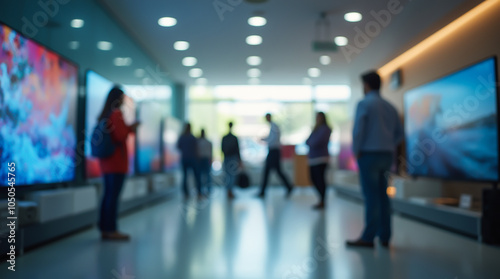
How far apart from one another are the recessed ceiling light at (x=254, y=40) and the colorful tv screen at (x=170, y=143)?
7.74ft

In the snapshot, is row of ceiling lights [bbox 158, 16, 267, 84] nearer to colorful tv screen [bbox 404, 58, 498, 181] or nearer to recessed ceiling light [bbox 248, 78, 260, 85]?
recessed ceiling light [bbox 248, 78, 260, 85]

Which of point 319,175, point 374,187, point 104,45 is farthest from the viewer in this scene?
point 319,175

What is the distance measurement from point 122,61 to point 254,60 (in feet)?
9.24

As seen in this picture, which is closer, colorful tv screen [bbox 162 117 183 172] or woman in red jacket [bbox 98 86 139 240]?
woman in red jacket [bbox 98 86 139 240]

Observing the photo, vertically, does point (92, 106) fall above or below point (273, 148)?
above

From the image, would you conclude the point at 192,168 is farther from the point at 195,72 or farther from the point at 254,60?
the point at 195,72

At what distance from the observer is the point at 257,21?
5516 mm

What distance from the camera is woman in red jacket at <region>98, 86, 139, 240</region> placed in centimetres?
336

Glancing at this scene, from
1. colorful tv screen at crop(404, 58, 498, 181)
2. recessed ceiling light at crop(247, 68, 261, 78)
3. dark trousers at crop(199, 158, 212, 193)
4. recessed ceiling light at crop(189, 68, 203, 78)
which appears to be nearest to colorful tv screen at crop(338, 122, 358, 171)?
recessed ceiling light at crop(247, 68, 261, 78)

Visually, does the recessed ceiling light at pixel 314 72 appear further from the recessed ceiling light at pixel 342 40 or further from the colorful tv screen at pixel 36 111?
the colorful tv screen at pixel 36 111

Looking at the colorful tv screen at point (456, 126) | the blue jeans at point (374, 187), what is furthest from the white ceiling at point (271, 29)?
the blue jeans at point (374, 187)

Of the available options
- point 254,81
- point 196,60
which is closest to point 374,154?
point 196,60

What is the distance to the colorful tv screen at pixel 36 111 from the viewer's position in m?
2.80

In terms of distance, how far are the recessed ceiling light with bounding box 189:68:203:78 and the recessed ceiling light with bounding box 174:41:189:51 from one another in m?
1.78
